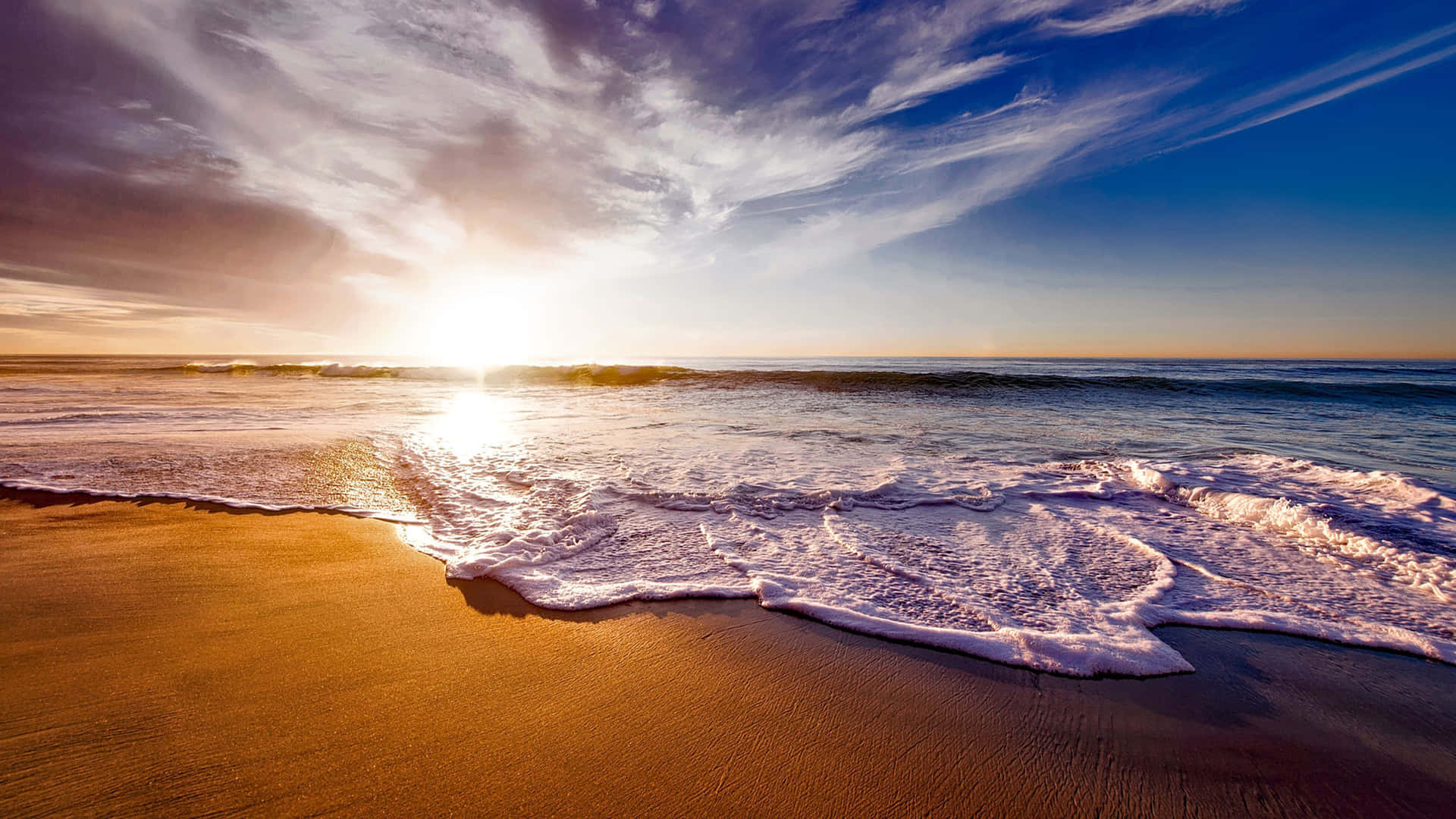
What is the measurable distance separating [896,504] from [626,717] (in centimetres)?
357

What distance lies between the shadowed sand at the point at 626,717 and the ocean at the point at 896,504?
11.7 inches

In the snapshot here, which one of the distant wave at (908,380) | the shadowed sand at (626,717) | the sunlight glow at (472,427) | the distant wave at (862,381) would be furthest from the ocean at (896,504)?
the distant wave at (862,381)

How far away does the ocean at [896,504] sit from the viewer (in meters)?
3.11

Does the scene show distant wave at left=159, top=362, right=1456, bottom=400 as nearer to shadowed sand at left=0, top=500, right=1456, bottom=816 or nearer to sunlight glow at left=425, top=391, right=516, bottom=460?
sunlight glow at left=425, top=391, right=516, bottom=460

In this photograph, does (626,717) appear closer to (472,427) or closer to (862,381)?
(472,427)

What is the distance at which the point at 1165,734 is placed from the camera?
211cm

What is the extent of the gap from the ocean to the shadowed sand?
30 cm

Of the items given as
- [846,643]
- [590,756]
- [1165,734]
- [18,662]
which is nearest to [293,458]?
[18,662]

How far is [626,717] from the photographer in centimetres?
214

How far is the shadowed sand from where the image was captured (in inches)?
69.2

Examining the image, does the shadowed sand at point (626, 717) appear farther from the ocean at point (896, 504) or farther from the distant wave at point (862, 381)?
the distant wave at point (862, 381)

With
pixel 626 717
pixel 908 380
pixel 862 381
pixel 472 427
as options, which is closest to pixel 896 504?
pixel 626 717

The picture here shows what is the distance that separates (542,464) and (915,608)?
4833 mm

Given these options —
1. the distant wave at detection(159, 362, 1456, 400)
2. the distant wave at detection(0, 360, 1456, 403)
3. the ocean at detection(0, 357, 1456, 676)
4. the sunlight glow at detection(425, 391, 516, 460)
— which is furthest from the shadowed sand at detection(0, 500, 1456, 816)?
the distant wave at detection(159, 362, 1456, 400)
